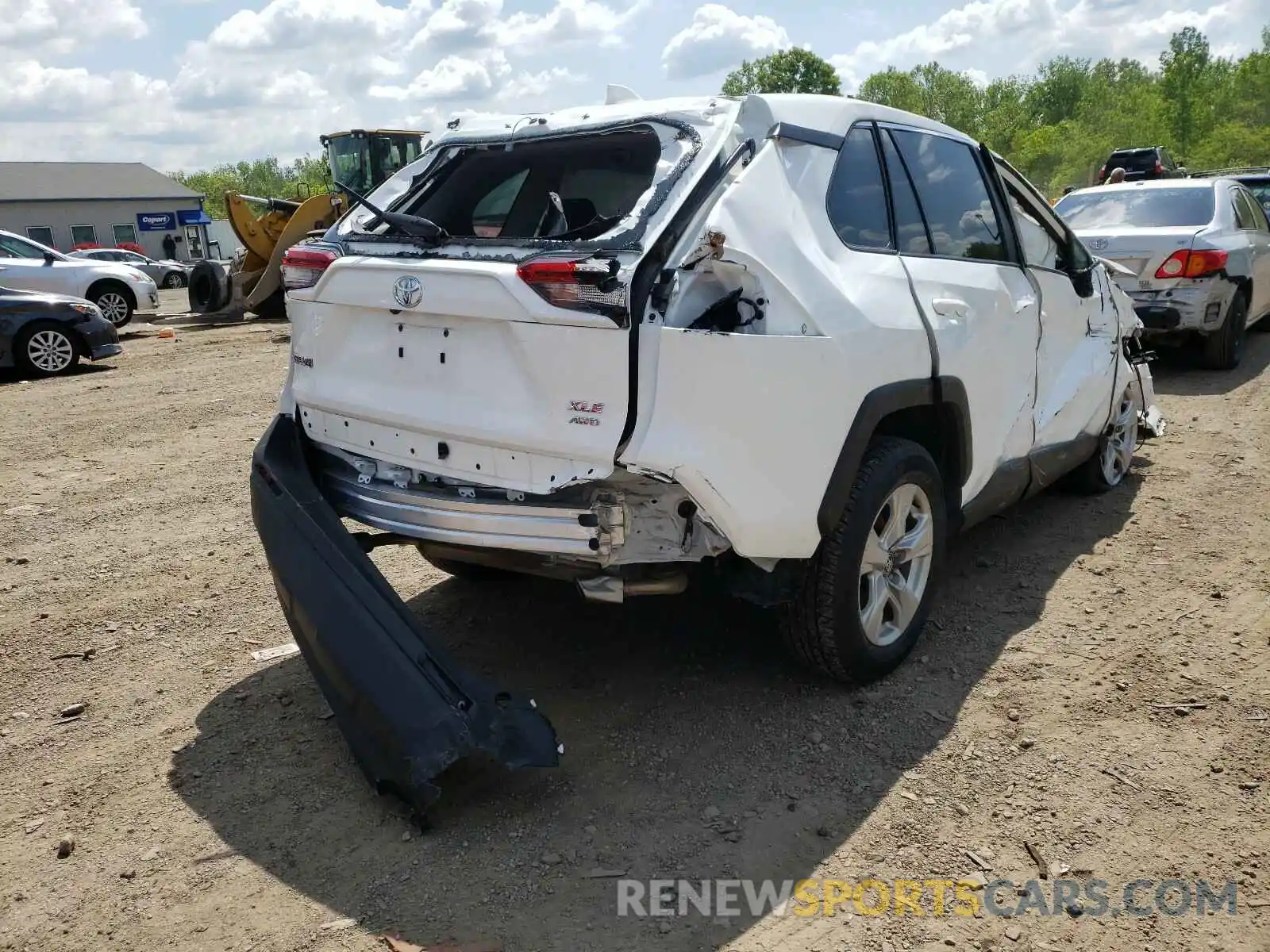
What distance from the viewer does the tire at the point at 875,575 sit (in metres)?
3.33

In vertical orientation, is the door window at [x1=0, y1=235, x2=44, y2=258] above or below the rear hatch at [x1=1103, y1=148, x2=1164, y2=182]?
below

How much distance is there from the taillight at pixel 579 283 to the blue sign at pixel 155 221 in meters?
60.2

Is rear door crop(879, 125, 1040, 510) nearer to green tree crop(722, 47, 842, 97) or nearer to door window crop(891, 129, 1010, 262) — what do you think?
door window crop(891, 129, 1010, 262)

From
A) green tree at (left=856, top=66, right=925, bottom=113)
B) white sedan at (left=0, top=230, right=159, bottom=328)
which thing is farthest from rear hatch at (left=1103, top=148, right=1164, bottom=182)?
green tree at (left=856, top=66, right=925, bottom=113)

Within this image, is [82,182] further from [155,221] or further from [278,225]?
[278,225]

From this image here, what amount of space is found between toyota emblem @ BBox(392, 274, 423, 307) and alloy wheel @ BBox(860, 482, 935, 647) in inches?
65.0

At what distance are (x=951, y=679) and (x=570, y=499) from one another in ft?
5.47

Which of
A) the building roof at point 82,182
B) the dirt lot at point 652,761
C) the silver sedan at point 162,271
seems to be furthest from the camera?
the building roof at point 82,182

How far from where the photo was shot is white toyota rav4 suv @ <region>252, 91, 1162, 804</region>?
9.41 feet

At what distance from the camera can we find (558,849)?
9.27 feet

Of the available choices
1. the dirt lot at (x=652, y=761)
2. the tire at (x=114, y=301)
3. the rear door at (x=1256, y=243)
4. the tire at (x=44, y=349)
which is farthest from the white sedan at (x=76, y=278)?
the rear door at (x=1256, y=243)

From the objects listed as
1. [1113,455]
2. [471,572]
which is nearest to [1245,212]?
[1113,455]

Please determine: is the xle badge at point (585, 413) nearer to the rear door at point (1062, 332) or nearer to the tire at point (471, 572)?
the tire at point (471, 572)

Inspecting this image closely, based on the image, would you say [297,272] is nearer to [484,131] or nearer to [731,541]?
[484,131]
